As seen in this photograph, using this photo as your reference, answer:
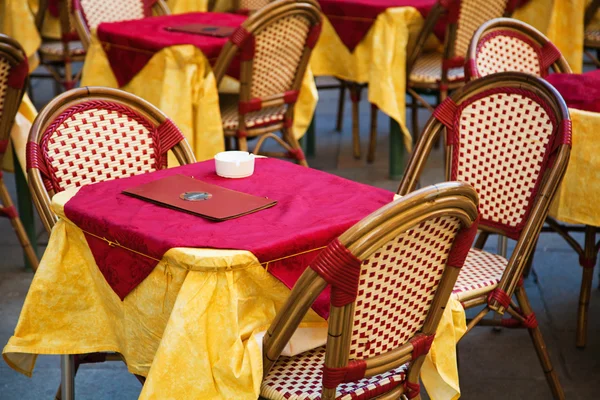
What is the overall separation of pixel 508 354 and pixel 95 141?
56.2 inches

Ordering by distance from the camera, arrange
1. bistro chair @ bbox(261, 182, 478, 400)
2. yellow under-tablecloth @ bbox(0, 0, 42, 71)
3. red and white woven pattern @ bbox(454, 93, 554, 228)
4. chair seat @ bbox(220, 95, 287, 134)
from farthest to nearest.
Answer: yellow under-tablecloth @ bbox(0, 0, 42, 71), chair seat @ bbox(220, 95, 287, 134), red and white woven pattern @ bbox(454, 93, 554, 228), bistro chair @ bbox(261, 182, 478, 400)

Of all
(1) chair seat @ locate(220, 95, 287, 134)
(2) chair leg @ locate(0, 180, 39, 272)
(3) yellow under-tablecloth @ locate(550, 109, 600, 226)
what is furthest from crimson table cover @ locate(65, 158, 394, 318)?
(1) chair seat @ locate(220, 95, 287, 134)

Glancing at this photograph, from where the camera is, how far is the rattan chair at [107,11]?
13.9 ft

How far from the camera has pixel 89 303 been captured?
81.6 inches

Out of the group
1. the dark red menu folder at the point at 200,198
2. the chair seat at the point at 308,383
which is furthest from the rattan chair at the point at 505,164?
the dark red menu folder at the point at 200,198

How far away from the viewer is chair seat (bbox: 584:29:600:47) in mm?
4848

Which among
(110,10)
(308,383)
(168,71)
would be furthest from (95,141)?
(110,10)

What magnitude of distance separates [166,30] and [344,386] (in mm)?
2347

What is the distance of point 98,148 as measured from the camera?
96.0 inches

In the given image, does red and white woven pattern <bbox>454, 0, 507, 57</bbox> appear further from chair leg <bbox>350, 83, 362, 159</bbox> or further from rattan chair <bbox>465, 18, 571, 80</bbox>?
rattan chair <bbox>465, 18, 571, 80</bbox>

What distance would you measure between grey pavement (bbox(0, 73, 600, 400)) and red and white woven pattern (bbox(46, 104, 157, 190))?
0.67 m

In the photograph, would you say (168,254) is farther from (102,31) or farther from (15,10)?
(15,10)

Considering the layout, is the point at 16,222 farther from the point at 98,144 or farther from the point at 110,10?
the point at 110,10

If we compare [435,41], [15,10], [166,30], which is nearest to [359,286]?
[166,30]
